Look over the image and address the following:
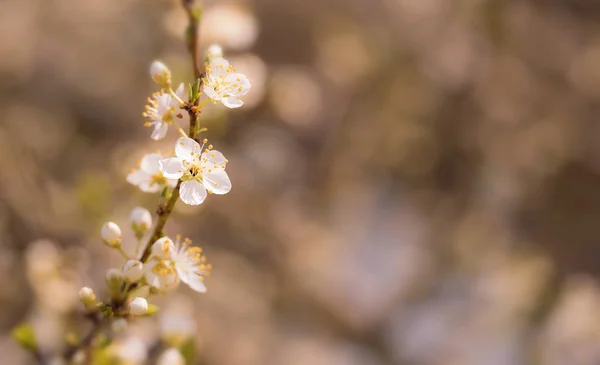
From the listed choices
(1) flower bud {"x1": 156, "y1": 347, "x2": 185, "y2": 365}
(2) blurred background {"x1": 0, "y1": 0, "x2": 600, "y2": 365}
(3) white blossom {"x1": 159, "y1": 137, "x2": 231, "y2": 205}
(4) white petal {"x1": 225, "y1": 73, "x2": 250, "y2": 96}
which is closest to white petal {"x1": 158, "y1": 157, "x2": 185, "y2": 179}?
(3) white blossom {"x1": 159, "y1": 137, "x2": 231, "y2": 205}

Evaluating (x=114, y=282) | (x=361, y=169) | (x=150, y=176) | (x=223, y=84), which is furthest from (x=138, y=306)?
(x=361, y=169)

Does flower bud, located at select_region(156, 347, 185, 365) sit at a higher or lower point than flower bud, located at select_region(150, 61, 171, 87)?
lower

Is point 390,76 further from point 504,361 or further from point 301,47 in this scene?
point 504,361

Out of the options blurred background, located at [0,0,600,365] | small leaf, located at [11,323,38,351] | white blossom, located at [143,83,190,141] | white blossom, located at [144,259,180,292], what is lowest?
small leaf, located at [11,323,38,351]

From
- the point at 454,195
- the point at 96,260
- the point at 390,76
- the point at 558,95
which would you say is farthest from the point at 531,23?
the point at 96,260

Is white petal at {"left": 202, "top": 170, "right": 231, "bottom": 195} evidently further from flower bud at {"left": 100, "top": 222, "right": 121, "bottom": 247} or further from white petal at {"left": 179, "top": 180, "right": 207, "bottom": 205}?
flower bud at {"left": 100, "top": 222, "right": 121, "bottom": 247}

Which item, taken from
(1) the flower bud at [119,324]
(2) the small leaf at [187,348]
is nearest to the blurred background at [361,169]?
(2) the small leaf at [187,348]
